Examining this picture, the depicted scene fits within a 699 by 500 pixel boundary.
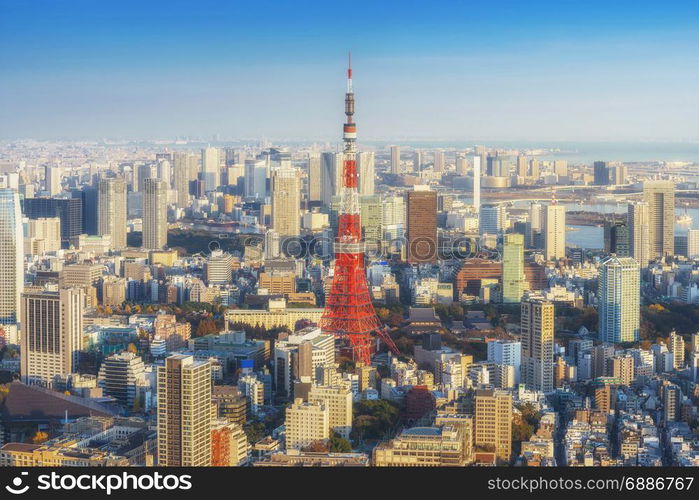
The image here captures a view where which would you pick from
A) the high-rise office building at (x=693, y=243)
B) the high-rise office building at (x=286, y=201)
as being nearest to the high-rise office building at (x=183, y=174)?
the high-rise office building at (x=286, y=201)

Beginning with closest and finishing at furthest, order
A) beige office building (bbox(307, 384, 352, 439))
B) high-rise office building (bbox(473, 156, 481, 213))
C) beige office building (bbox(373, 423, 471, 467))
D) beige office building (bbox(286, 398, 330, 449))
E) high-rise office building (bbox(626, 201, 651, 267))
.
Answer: beige office building (bbox(373, 423, 471, 467)), beige office building (bbox(286, 398, 330, 449)), beige office building (bbox(307, 384, 352, 439)), high-rise office building (bbox(626, 201, 651, 267)), high-rise office building (bbox(473, 156, 481, 213))

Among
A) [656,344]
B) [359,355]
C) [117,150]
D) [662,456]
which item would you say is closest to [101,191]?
[117,150]

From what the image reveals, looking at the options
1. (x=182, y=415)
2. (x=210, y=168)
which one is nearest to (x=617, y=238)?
(x=210, y=168)

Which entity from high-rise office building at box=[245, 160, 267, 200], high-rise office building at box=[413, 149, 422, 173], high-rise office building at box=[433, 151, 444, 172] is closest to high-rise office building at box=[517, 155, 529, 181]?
high-rise office building at box=[433, 151, 444, 172]

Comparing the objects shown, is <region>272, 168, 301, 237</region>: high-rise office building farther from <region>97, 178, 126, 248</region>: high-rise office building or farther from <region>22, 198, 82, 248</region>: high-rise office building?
<region>22, 198, 82, 248</region>: high-rise office building

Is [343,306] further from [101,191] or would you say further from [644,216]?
[101,191]

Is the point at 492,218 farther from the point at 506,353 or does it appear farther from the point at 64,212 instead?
the point at 64,212

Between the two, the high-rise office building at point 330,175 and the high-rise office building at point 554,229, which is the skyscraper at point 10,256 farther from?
the high-rise office building at point 554,229

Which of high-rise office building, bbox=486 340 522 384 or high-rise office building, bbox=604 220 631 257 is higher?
high-rise office building, bbox=604 220 631 257
